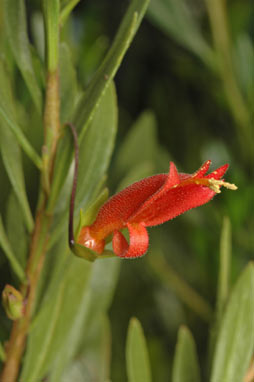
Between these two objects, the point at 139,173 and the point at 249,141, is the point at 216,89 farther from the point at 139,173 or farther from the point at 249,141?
the point at 139,173

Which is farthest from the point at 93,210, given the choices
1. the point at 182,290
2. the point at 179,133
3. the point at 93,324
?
the point at 179,133

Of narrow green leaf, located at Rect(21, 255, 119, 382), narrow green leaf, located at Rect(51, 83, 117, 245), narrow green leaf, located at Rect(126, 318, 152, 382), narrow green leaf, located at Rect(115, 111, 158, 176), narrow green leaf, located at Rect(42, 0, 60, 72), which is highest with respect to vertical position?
narrow green leaf, located at Rect(42, 0, 60, 72)

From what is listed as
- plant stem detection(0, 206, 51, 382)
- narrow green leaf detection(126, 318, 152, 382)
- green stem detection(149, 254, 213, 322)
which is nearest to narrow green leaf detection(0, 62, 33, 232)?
plant stem detection(0, 206, 51, 382)

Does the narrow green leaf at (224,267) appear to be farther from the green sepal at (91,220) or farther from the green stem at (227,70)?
the green stem at (227,70)

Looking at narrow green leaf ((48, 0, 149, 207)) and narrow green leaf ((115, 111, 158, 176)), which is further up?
narrow green leaf ((48, 0, 149, 207))

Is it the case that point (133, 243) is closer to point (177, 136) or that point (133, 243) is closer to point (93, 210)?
point (93, 210)

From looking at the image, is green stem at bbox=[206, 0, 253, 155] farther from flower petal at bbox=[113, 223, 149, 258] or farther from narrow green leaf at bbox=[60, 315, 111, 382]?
flower petal at bbox=[113, 223, 149, 258]
